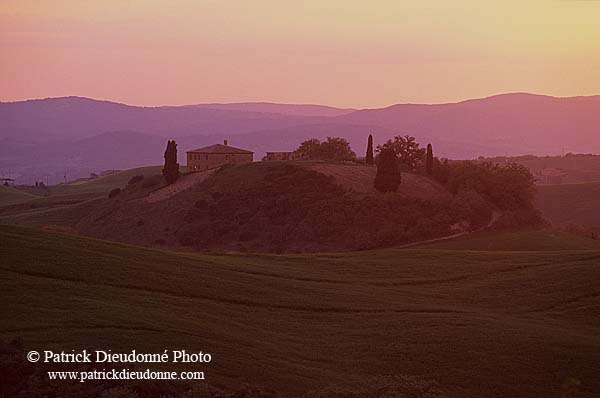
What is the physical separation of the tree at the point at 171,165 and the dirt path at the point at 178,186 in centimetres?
80

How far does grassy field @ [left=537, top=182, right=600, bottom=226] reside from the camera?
13288 centimetres

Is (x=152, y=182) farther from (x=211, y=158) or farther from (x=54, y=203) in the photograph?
(x=54, y=203)

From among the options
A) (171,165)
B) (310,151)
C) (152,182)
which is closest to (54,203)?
(152,182)

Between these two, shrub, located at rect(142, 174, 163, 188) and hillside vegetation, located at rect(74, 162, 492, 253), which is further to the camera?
shrub, located at rect(142, 174, 163, 188)

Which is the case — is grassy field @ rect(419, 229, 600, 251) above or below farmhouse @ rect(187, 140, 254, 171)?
below

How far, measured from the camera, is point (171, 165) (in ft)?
341

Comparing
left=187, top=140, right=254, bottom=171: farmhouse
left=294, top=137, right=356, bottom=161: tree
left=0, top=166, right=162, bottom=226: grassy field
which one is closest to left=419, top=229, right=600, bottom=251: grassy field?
left=294, top=137, right=356, bottom=161: tree

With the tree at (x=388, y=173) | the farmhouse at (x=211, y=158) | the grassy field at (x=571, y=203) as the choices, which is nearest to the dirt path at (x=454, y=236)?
the tree at (x=388, y=173)

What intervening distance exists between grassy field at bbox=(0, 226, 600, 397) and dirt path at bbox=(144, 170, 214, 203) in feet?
183

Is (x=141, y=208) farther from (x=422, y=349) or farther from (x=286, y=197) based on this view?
(x=422, y=349)

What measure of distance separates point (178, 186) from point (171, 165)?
265cm

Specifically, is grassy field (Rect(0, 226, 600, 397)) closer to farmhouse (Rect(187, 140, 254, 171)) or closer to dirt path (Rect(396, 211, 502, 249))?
dirt path (Rect(396, 211, 502, 249))

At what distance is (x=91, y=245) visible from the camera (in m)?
40.0

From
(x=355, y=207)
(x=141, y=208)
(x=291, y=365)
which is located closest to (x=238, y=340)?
(x=291, y=365)
